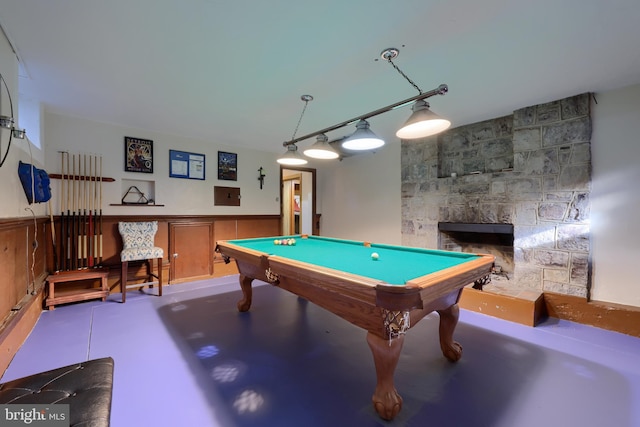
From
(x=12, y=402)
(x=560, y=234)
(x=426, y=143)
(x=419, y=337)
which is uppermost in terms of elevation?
(x=426, y=143)

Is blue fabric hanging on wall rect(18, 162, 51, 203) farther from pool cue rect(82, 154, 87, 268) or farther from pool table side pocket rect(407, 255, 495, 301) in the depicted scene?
pool table side pocket rect(407, 255, 495, 301)

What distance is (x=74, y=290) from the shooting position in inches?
128

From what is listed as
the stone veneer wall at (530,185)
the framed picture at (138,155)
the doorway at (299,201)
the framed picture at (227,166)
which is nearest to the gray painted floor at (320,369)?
the stone veneer wall at (530,185)

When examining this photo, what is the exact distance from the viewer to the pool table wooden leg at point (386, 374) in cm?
140

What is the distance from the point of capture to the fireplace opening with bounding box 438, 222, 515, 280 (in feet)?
11.2

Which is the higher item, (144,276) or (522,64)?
(522,64)

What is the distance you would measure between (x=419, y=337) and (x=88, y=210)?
421 centimetres

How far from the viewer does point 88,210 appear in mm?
3449

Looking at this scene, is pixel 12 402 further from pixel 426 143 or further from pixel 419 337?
pixel 426 143

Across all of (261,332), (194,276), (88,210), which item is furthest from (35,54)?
(194,276)

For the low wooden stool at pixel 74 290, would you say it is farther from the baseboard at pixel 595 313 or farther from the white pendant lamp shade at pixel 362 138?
the baseboard at pixel 595 313

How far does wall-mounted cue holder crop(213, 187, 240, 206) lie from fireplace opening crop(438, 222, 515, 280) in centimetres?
339

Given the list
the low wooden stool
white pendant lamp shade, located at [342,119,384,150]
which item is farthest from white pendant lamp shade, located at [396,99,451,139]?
the low wooden stool

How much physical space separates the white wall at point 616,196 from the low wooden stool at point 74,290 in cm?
548
